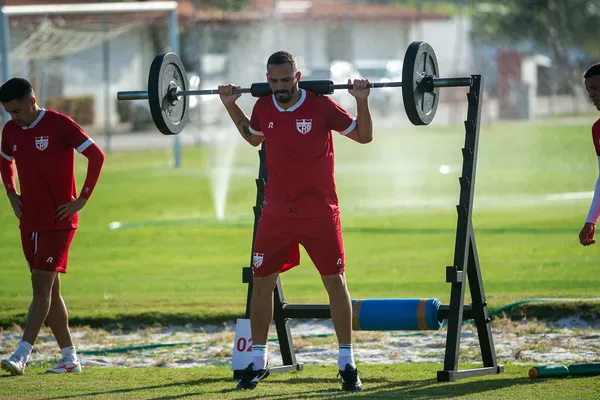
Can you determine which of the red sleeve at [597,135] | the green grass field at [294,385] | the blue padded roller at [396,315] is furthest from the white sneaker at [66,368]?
the red sleeve at [597,135]

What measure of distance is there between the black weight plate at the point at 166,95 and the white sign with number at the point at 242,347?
1.40 m

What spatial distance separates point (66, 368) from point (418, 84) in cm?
305

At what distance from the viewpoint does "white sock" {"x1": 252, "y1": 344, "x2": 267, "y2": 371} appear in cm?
668

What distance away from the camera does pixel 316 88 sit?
21.7 feet

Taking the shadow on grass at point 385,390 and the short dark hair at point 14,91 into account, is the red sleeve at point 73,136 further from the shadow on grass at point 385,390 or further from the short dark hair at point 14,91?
the shadow on grass at point 385,390

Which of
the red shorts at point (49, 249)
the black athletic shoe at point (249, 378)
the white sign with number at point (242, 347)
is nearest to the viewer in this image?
the black athletic shoe at point (249, 378)

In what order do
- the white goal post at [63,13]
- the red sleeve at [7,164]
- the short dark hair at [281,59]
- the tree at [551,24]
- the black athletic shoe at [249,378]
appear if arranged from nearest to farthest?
the short dark hair at [281,59] < the black athletic shoe at [249,378] < the red sleeve at [7,164] < the white goal post at [63,13] < the tree at [551,24]

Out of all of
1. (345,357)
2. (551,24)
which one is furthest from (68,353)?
(551,24)

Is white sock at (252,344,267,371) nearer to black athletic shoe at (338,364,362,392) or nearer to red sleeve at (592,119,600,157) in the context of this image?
black athletic shoe at (338,364,362,392)

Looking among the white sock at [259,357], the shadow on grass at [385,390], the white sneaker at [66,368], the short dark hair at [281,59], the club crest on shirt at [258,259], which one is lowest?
the white sneaker at [66,368]

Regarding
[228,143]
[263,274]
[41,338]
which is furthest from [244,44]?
[263,274]

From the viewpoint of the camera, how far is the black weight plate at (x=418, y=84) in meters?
6.64

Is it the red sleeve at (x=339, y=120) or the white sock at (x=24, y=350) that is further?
the white sock at (x=24, y=350)

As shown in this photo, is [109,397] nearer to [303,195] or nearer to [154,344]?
[303,195]
